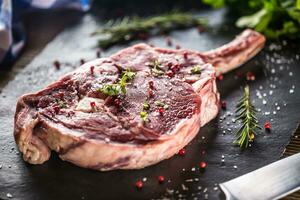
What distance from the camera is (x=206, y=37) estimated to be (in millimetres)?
5840

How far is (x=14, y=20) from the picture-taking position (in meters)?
6.04

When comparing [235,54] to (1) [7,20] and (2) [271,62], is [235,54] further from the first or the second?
(1) [7,20]

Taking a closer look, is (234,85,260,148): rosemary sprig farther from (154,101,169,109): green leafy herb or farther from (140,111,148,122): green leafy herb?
(140,111,148,122): green leafy herb

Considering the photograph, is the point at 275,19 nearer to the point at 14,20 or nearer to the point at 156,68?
the point at 156,68

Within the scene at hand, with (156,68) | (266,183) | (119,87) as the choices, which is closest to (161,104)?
(119,87)

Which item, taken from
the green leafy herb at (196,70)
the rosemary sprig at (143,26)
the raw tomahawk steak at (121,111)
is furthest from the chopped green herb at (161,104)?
the rosemary sprig at (143,26)

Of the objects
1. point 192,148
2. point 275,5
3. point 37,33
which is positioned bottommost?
point 37,33

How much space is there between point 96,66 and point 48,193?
4.06 ft

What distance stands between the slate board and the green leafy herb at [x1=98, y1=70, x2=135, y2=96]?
24.5 inches

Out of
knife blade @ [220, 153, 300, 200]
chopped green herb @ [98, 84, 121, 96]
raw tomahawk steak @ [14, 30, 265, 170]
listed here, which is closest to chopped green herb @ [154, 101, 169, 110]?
raw tomahawk steak @ [14, 30, 265, 170]

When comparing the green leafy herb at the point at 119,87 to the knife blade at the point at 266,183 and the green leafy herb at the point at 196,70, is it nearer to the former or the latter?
the green leafy herb at the point at 196,70

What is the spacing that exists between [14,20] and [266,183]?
365 centimetres

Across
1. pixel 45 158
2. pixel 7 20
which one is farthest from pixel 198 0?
pixel 45 158

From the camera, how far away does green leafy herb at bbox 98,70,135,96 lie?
411cm
